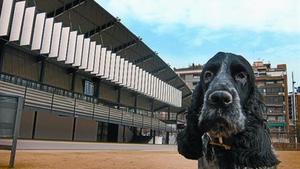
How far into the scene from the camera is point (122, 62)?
140 ft

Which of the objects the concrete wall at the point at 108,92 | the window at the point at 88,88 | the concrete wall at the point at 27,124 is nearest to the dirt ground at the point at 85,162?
the concrete wall at the point at 27,124

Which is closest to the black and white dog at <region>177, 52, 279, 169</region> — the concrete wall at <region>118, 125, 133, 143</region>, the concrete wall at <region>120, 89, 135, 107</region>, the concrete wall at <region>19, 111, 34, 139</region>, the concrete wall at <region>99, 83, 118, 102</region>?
the concrete wall at <region>19, 111, 34, 139</region>

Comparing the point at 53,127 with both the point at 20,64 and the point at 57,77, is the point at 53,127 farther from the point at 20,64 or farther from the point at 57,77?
the point at 20,64

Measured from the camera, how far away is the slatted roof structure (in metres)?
31.2

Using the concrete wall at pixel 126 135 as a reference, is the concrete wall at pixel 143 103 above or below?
above

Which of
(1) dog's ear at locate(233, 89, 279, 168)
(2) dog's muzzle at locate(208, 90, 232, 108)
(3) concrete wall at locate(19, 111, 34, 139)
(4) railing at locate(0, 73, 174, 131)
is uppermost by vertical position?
(4) railing at locate(0, 73, 174, 131)

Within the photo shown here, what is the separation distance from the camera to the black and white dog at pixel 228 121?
1.49 metres

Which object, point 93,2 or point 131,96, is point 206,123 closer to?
point 93,2

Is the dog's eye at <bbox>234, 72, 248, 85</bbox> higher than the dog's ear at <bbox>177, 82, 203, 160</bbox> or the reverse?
higher

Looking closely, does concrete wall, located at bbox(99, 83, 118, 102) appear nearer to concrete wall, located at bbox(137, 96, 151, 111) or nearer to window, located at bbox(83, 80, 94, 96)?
window, located at bbox(83, 80, 94, 96)

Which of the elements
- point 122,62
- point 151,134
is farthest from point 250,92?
point 151,134

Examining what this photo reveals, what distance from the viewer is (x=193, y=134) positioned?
1.76 m

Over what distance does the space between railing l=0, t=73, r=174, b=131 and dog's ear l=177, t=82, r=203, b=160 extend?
23230 mm

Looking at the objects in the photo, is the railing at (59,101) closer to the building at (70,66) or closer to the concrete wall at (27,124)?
the building at (70,66)
